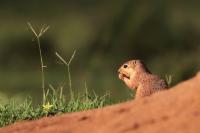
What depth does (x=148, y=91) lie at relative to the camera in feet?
22.2

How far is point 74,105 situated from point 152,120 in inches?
99.2

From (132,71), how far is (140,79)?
0.80 feet

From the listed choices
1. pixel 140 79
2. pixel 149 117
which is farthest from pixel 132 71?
pixel 149 117

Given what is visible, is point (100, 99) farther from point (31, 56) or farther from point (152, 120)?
point (152, 120)

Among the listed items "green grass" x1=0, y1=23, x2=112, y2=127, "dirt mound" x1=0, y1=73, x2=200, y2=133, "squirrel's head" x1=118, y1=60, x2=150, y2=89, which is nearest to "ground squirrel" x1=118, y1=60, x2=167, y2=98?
"squirrel's head" x1=118, y1=60, x2=150, y2=89

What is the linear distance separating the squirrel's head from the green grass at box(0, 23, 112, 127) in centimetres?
35

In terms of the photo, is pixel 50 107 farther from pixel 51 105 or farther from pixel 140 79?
pixel 140 79

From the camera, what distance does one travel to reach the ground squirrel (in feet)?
22.1

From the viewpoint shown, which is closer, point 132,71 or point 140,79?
point 140,79

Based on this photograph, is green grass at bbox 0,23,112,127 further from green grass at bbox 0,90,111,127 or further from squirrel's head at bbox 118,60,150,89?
squirrel's head at bbox 118,60,150,89

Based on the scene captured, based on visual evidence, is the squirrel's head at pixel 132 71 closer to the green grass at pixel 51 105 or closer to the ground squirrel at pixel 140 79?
the ground squirrel at pixel 140 79

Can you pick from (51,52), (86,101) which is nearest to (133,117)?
(86,101)

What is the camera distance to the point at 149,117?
14.1ft

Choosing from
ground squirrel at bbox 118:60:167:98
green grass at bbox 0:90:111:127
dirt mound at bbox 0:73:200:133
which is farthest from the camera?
ground squirrel at bbox 118:60:167:98
